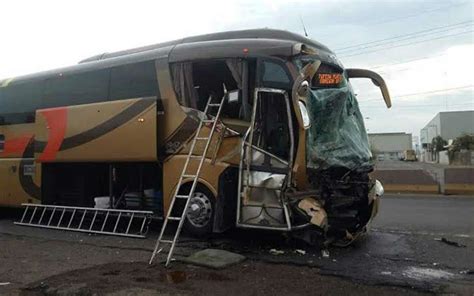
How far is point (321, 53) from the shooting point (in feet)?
31.7

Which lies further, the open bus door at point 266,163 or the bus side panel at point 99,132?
the bus side panel at point 99,132

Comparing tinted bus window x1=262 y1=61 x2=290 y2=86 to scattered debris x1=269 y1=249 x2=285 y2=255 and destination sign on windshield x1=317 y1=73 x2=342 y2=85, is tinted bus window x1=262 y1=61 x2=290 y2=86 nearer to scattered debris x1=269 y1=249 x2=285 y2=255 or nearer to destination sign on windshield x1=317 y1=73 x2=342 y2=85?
destination sign on windshield x1=317 y1=73 x2=342 y2=85

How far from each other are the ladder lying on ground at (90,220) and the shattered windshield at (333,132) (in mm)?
3663

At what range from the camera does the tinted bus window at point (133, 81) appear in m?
10.4

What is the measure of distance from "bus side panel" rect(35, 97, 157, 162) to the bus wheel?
3.93ft

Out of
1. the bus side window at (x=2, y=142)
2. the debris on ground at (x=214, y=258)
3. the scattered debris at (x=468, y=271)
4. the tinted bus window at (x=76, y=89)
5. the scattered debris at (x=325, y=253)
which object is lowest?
the scattered debris at (x=468, y=271)

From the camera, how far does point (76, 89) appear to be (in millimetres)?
11930

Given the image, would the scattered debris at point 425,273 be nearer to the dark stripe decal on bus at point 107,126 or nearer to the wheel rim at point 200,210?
the wheel rim at point 200,210

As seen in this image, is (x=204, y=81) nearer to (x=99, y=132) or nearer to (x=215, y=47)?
(x=215, y=47)

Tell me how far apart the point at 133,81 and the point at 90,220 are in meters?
3.75

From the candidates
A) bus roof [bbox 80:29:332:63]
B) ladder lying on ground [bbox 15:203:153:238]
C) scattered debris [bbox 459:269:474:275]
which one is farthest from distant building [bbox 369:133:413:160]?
scattered debris [bbox 459:269:474:275]

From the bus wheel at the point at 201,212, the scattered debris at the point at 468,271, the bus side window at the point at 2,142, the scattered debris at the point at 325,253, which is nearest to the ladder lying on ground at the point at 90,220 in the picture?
the bus wheel at the point at 201,212

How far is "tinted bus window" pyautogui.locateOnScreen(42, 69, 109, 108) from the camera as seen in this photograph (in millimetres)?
11406

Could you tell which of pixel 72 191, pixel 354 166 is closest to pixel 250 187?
pixel 354 166
